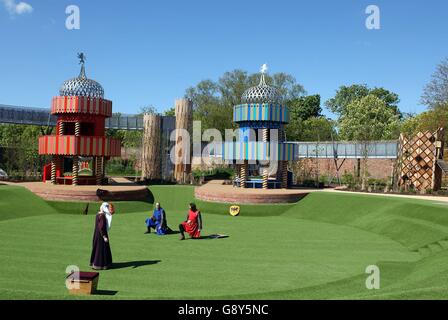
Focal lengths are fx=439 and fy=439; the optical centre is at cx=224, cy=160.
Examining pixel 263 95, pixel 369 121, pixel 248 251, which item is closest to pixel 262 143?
pixel 263 95

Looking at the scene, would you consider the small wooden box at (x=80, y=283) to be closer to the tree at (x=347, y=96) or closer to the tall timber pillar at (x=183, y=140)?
the tall timber pillar at (x=183, y=140)

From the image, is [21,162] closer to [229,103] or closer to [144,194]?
[144,194]

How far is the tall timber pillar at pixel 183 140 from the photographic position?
4009cm

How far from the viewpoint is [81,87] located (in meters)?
32.7

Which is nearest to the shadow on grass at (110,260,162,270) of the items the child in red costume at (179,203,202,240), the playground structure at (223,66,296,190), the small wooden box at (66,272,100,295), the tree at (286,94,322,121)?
the small wooden box at (66,272,100,295)

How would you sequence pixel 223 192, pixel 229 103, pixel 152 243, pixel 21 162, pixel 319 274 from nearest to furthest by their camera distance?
pixel 319 274 → pixel 152 243 → pixel 223 192 → pixel 21 162 → pixel 229 103

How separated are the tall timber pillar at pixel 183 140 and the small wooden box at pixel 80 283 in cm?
2985

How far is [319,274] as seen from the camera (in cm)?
1248

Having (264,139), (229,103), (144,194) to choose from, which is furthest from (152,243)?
(229,103)

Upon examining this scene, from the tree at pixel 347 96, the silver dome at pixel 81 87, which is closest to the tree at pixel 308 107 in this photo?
the tree at pixel 347 96

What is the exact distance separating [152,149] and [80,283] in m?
32.6

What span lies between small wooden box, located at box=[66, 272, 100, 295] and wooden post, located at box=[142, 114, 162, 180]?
3135 centimetres

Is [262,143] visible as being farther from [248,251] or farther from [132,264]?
[132,264]
